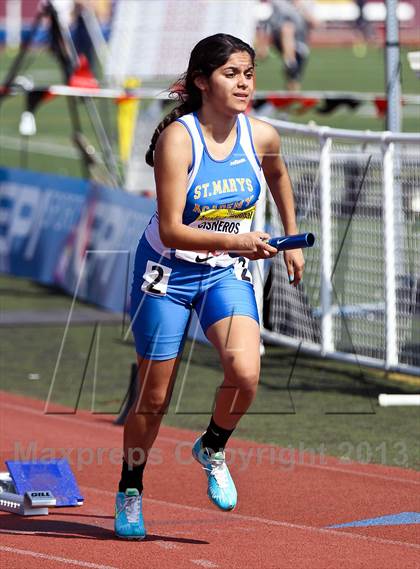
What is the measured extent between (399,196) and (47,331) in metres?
4.05

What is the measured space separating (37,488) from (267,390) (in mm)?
3823

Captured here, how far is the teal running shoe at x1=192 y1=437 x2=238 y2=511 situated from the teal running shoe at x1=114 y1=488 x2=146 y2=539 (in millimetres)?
327

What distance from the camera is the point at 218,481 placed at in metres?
6.69

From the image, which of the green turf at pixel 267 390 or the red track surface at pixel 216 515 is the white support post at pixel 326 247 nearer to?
the green turf at pixel 267 390

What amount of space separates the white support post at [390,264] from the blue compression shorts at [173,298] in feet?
15.4

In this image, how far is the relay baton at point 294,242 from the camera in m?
6.11

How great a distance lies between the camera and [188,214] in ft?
20.9

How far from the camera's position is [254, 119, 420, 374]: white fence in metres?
11.1

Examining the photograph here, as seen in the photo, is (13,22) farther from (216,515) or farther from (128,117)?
(216,515)

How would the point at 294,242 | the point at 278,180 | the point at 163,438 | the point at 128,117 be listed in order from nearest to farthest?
the point at 294,242
the point at 278,180
the point at 163,438
the point at 128,117

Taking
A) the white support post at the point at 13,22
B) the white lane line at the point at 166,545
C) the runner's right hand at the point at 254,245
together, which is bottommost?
the white lane line at the point at 166,545

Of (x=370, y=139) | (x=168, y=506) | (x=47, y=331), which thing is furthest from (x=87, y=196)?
(x=168, y=506)

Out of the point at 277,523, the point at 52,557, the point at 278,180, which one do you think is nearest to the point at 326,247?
the point at 277,523

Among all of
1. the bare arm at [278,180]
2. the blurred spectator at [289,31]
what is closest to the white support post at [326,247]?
the bare arm at [278,180]
